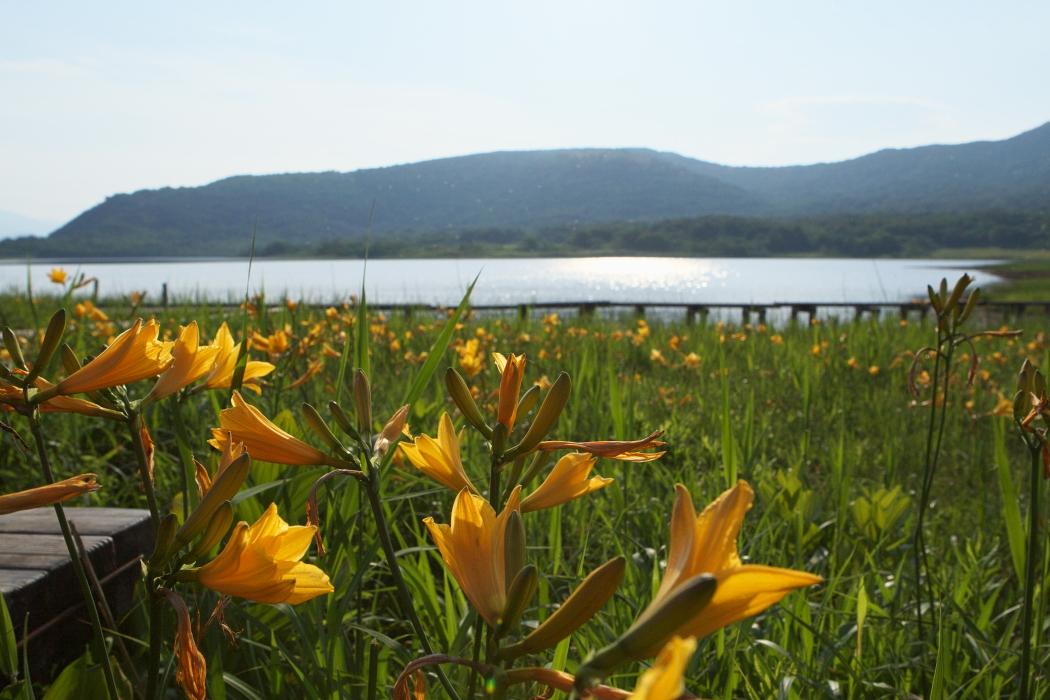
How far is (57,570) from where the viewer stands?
133 cm

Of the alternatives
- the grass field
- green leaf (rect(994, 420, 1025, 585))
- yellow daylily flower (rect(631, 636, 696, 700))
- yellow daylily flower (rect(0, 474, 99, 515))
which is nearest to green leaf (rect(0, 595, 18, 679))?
the grass field

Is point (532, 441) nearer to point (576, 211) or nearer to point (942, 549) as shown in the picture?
point (942, 549)

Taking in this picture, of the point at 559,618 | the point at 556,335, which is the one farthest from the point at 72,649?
the point at 556,335

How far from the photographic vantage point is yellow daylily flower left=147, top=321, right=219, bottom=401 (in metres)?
0.69

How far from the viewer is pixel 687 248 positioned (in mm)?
118500

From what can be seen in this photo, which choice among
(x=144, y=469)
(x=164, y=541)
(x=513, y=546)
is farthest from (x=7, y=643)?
(x=513, y=546)

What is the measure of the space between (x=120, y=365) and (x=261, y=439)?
121mm

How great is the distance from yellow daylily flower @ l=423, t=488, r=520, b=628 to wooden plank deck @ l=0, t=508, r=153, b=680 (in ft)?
3.23

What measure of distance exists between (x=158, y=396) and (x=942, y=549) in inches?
82.1

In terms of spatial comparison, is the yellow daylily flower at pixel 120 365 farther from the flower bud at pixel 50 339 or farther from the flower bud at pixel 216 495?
the flower bud at pixel 216 495

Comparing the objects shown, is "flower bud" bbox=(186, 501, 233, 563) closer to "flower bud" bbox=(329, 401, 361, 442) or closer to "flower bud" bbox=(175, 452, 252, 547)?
"flower bud" bbox=(175, 452, 252, 547)

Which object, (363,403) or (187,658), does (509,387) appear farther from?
(187,658)

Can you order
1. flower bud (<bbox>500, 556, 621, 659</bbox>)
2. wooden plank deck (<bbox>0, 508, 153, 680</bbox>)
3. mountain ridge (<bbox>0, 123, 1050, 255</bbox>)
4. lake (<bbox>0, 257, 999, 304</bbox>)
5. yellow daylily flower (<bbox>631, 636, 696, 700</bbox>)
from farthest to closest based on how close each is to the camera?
mountain ridge (<bbox>0, 123, 1050, 255</bbox>) < lake (<bbox>0, 257, 999, 304</bbox>) < wooden plank deck (<bbox>0, 508, 153, 680</bbox>) < flower bud (<bbox>500, 556, 621, 659</bbox>) < yellow daylily flower (<bbox>631, 636, 696, 700</bbox>)

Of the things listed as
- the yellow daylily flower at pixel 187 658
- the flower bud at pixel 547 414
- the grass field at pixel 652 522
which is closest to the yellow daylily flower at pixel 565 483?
the flower bud at pixel 547 414
